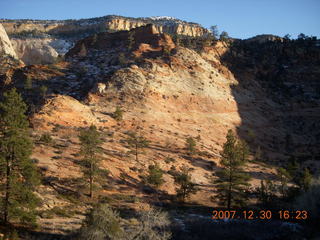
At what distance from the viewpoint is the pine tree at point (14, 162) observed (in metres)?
16.6

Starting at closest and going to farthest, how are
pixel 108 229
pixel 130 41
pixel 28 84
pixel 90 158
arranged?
1. pixel 108 229
2. pixel 90 158
3. pixel 28 84
4. pixel 130 41

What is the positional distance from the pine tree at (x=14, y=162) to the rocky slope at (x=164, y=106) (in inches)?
102

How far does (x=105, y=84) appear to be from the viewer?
51562 mm

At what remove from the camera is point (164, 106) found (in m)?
51.9

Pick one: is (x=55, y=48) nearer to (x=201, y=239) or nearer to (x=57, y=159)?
(x=57, y=159)

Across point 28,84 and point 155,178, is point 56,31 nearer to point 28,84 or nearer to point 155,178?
point 28,84

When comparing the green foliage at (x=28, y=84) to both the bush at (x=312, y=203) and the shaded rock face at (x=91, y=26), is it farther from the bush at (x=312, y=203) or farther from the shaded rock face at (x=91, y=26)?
the shaded rock face at (x=91, y=26)

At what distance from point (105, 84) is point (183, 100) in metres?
15.2

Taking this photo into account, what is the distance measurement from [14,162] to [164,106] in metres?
36.4

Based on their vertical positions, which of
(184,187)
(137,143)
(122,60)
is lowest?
(184,187)

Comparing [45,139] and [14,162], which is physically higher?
[45,139]

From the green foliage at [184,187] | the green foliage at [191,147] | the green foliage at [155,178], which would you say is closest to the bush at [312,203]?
the green foliage at [184,187]

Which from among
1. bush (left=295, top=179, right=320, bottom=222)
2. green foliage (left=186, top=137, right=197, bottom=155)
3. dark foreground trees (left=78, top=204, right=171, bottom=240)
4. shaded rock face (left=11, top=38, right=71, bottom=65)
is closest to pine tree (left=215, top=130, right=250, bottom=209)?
bush (left=295, top=179, right=320, bottom=222)

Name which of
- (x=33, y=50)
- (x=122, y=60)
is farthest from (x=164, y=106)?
(x=33, y=50)
